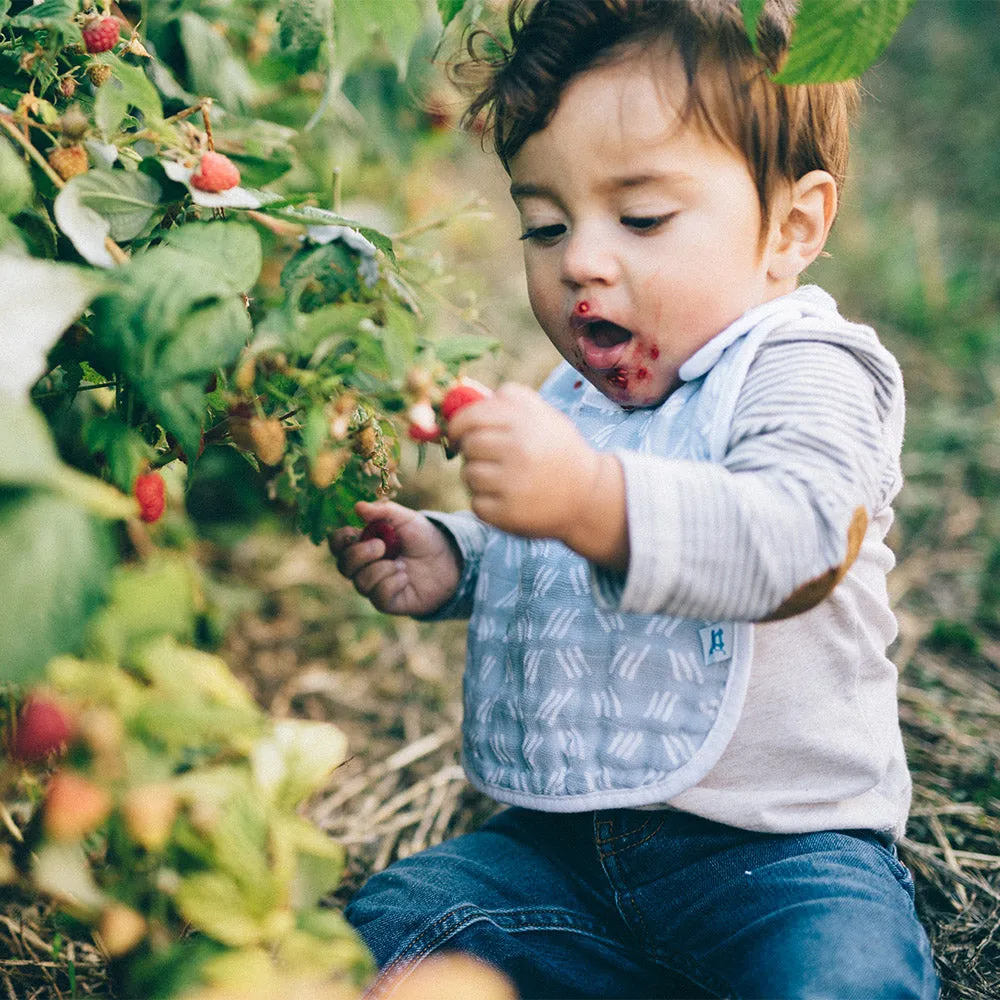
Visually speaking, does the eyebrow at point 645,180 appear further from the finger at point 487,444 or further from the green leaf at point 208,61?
the green leaf at point 208,61

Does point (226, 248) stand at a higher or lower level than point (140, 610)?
higher

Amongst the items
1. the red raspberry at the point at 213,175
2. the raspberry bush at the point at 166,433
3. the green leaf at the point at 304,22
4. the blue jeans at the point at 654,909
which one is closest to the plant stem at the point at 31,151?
the raspberry bush at the point at 166,433

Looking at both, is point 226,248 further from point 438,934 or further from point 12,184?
point 438,934

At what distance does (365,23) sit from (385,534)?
23.2 inches

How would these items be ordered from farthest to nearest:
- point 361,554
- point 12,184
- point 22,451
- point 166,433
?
point 361,554 → point 166,433 → point 12,184 → point 22,451

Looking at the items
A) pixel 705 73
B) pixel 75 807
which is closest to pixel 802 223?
pixel 705 73

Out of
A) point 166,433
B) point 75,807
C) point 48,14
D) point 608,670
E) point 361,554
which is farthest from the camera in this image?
point 361,554

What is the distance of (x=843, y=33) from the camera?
92 centimetres

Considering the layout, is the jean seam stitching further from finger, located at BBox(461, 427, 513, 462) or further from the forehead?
the forehead

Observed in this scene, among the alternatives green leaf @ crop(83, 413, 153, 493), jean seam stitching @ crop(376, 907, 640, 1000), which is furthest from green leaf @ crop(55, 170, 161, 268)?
jean seam stitching @ crop(376, 907, 640, 1000)

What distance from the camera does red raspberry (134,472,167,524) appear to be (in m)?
0.98

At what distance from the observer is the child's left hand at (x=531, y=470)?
88 cm

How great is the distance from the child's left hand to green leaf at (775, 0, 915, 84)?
0.39 metres

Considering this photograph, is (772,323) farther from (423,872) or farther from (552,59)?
(423,872)
